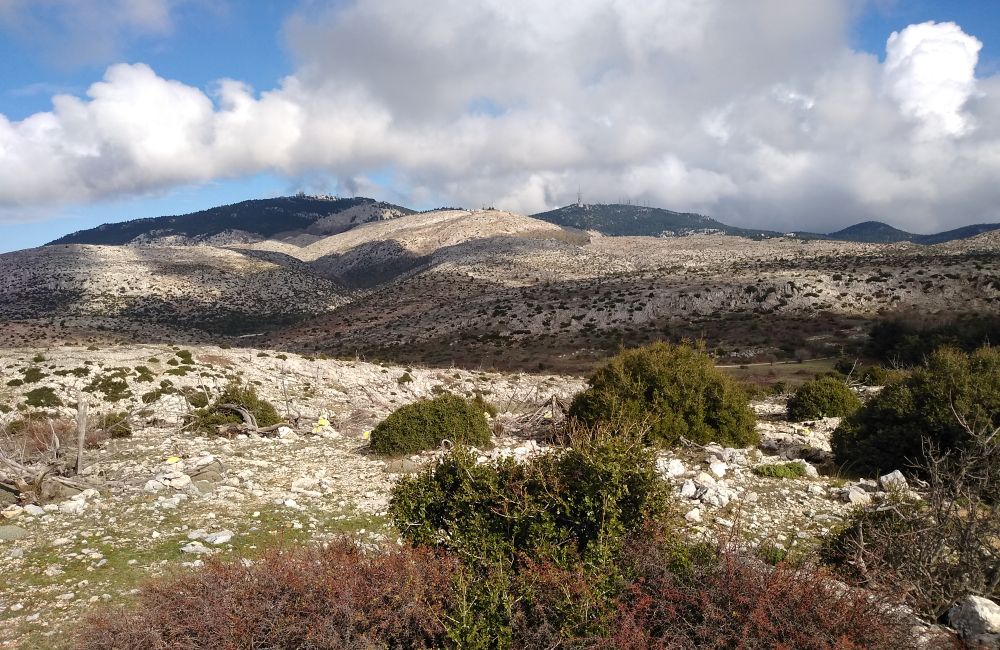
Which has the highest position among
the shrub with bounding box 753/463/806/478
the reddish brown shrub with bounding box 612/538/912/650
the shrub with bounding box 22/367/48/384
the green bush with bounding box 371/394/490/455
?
the shrub with bounding box 22/367/48/384

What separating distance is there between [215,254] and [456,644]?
4842 inches

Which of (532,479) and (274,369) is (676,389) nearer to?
(532,479)

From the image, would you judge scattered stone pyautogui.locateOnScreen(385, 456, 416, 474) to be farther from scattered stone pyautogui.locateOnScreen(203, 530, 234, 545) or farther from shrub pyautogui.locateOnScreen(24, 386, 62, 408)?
shrub pyautogui.locateOnScreen(24, 386, 62, 408)

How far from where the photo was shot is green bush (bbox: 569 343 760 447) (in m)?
13.6

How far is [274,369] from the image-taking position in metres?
25.5

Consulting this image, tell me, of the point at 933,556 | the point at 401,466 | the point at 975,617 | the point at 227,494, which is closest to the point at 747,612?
the point at 975,617

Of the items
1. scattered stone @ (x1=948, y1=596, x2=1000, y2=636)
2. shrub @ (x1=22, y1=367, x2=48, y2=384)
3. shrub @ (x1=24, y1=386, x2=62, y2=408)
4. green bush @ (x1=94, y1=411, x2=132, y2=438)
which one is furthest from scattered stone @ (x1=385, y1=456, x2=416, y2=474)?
shrub @ (x1=22, y1=367, x2=48, y2=384)

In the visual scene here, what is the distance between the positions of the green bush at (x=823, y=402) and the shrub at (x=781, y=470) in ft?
23.3

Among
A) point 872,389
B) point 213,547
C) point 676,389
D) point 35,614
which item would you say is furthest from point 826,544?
point 872,389

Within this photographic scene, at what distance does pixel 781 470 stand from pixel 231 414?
14.9m

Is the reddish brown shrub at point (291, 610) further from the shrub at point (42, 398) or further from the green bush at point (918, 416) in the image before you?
the shrub at point (42, 398)

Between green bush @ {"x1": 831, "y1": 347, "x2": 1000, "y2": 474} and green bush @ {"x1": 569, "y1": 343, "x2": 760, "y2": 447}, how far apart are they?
226 centimetres

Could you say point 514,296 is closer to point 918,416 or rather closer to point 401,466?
point 401,466

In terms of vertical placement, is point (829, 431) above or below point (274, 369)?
below
